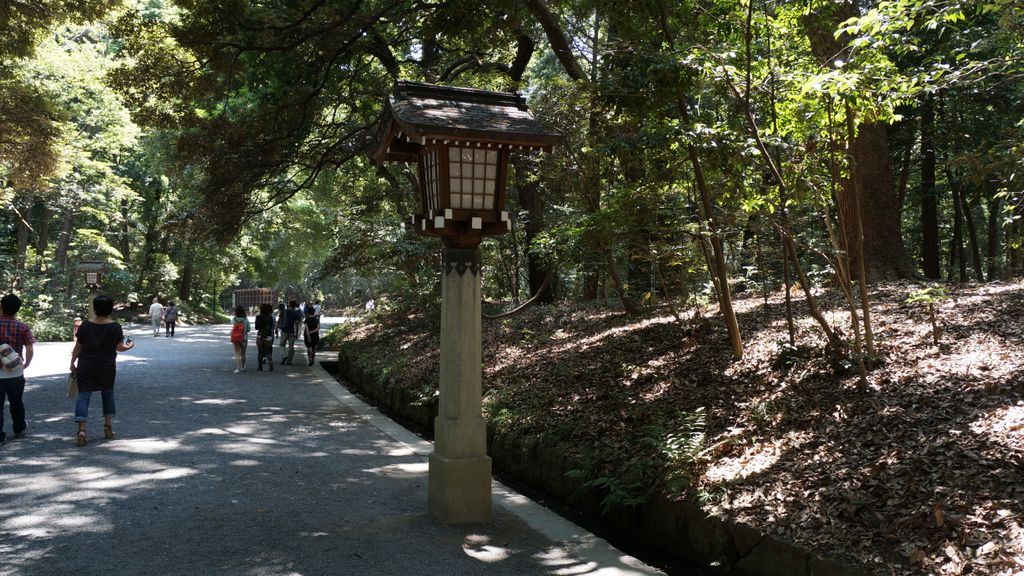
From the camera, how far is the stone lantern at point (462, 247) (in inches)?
225

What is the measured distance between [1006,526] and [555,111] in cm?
987

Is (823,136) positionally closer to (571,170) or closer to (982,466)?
(982,466)

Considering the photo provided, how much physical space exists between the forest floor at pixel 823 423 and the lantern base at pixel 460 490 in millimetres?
1048

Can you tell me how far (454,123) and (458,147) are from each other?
21 centimetres

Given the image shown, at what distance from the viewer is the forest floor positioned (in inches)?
163

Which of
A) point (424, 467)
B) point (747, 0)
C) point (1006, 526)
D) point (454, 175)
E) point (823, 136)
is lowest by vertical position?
point (424, 467)

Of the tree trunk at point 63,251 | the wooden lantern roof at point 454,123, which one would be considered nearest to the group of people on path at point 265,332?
the wooden lantern roof at point 454,123

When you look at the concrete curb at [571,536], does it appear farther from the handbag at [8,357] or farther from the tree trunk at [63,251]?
the tree trunk at [63,251]

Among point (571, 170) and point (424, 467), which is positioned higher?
point (571, 170)

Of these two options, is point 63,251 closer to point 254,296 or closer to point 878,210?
point 254,296

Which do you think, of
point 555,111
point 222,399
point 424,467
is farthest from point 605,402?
point 222,399

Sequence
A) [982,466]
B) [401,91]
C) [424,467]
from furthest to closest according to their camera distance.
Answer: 1. [424,467]
2. [401,91]
3. [982,466]

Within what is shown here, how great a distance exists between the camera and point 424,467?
7.62 m

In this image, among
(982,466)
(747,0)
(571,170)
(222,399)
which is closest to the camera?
(982,466)
